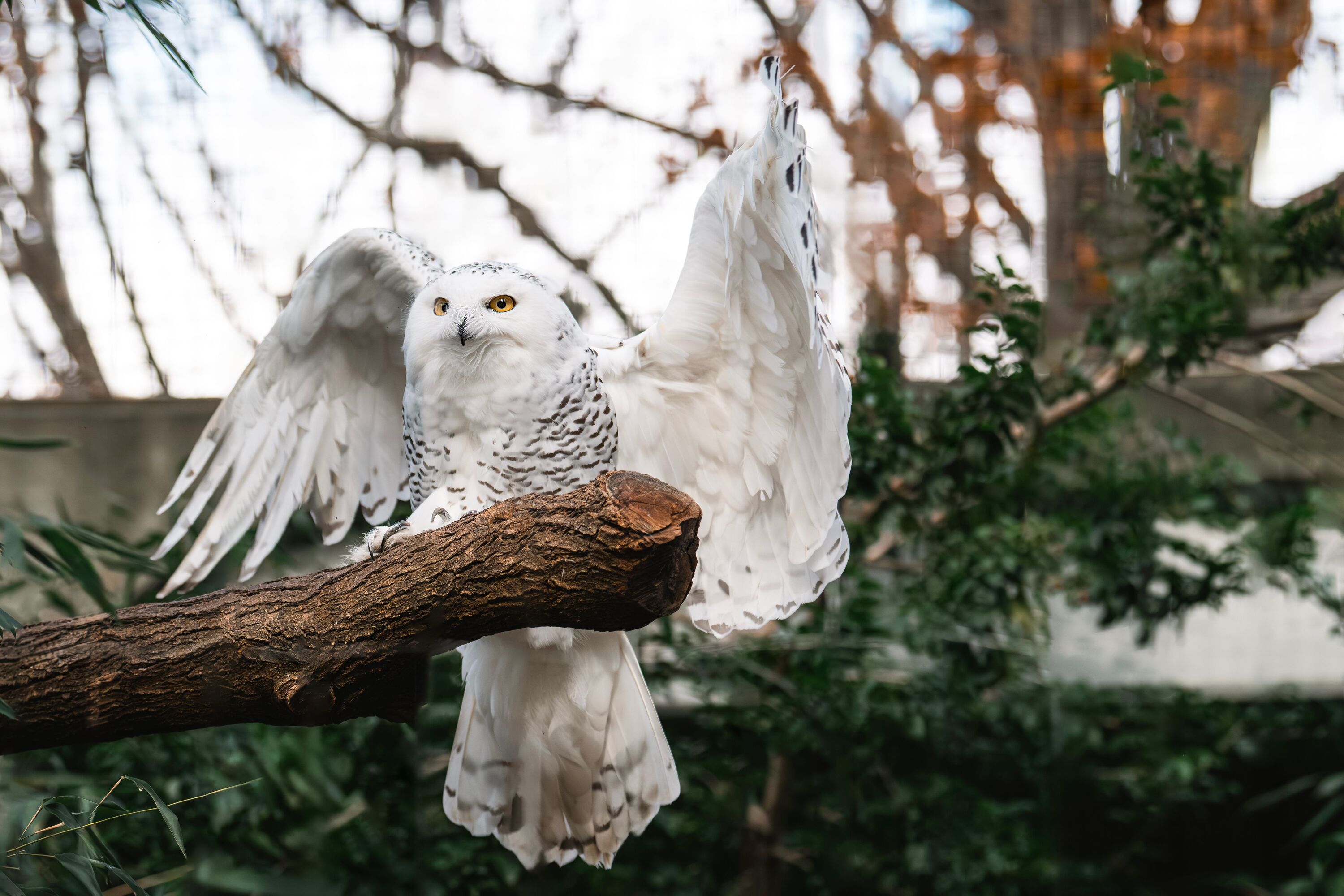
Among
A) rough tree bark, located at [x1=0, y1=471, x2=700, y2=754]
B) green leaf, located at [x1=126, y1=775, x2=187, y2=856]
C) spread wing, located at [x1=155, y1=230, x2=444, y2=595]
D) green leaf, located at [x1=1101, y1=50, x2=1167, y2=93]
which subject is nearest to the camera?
rough tree bark, located at [x1=0, y1=471, x2=700, y2=754]

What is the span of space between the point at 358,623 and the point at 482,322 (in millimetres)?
385

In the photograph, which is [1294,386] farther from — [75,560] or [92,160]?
[92,160]

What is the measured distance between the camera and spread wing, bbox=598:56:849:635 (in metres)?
1.12

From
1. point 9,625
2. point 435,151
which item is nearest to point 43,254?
point 435,151

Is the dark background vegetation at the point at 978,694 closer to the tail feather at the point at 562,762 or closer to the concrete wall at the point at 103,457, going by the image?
the concrete wall at the point at 103,457

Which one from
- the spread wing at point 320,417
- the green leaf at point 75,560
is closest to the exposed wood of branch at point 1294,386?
the spread wing at point 320,417

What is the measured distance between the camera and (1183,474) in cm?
228

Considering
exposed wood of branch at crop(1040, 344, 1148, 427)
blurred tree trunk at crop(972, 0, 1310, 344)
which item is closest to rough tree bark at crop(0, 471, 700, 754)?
exposed wood of branch at crop(1040, 344, 1148, 427)

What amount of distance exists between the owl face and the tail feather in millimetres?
418

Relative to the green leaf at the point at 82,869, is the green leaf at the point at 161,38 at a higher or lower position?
higher

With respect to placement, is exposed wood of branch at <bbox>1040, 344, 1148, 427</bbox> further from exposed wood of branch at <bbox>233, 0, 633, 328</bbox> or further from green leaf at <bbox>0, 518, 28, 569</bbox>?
green leaf at <bbox>0, 518, 28, 569</bbox>

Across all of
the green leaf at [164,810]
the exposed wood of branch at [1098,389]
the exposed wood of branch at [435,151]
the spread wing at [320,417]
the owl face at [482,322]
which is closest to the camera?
the green leaf at [164,810]

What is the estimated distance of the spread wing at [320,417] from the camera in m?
1.38

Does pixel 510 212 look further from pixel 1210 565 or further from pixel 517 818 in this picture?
pixel 1210 565
